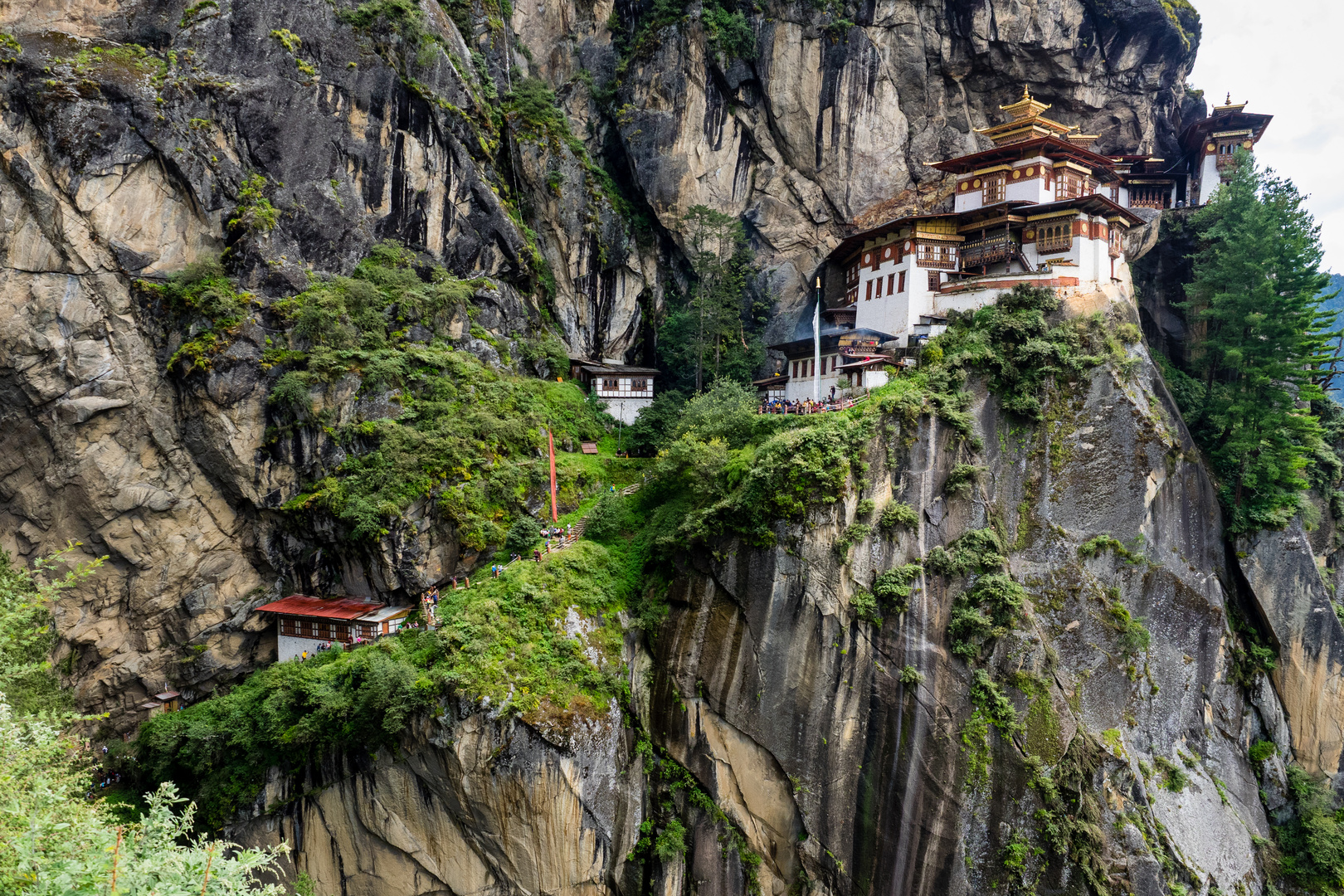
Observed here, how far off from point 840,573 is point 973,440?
280 inches

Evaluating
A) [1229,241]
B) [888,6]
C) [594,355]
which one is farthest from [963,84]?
[594,355]

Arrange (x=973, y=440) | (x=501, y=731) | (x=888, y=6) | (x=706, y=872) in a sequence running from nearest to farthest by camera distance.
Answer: (x=501, y=731), (x=706, y=872), (x=973, y=440), (x=888, y=6)

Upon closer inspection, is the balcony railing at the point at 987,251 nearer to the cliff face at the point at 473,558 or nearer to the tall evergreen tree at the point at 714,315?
the cliff face at the point at 473,558

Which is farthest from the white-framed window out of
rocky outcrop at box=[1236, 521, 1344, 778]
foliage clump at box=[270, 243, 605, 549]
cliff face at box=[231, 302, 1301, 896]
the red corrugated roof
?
the red corrugated roof

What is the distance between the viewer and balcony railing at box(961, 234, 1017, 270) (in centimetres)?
3356

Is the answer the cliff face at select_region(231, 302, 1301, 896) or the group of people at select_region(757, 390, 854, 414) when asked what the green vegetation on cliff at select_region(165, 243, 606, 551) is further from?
the group of people at select_region(757, 390, 854, 414)

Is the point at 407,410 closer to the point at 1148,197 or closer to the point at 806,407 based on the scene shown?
the point at 806,407

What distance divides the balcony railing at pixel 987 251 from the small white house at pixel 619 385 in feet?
52.6

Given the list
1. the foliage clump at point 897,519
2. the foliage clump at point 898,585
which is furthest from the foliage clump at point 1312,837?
the foliage clump at point 897,519

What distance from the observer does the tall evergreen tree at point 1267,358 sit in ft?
93.7

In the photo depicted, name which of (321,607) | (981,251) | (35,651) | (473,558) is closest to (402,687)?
(473,558)

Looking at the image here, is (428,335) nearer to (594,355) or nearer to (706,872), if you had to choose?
(594,355)

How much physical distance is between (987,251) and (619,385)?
61.2 ft

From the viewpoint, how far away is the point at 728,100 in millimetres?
41125
